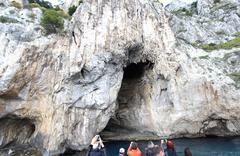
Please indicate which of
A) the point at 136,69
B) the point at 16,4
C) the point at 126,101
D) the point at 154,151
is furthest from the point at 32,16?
the point at 154,151

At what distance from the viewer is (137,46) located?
114 feet

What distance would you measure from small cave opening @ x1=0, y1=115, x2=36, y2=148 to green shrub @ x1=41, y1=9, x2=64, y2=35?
758 centimetres

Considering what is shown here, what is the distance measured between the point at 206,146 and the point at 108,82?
10943mm

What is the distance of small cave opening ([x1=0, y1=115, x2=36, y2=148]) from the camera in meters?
26.2

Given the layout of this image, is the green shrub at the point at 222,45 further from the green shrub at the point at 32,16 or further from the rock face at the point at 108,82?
the green shrub at the point at 32,16

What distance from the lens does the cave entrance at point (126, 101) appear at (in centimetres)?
3891

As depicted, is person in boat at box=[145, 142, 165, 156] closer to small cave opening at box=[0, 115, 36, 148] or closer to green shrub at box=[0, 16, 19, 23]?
small cave opening at box=[0, 115, 36, 148]

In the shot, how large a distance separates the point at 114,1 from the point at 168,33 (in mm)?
6941

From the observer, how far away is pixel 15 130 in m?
27.2

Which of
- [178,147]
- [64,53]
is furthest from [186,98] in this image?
[64,53]

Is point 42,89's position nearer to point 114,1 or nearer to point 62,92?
point 62,92

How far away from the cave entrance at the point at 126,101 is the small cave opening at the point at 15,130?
43.1 feet

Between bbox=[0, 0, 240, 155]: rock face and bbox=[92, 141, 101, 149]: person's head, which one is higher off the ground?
bbox=[0, 0, 240, 155]: rock face

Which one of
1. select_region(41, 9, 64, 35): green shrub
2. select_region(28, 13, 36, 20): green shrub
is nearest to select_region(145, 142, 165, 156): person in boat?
select_region(41, 9, 64, 35): green shrub
